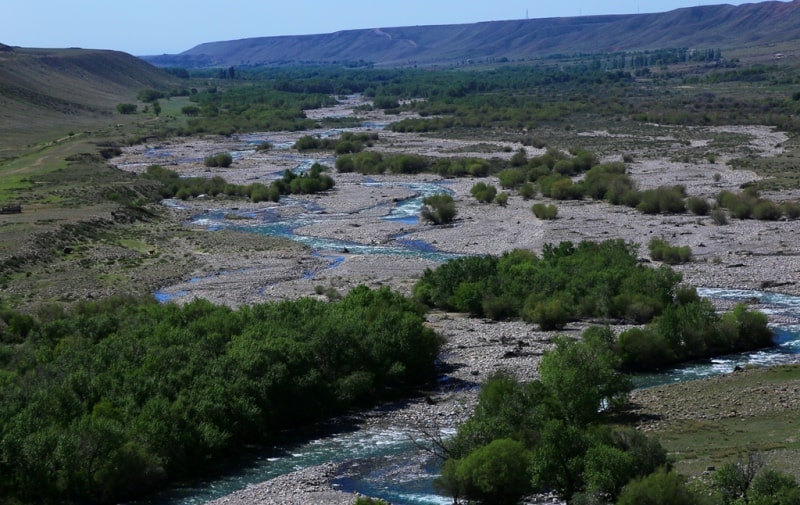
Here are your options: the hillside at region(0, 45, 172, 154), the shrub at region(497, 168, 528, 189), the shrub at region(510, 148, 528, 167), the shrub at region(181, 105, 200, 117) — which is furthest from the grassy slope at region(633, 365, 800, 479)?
the shrub at region(181, 105, 200, 117)

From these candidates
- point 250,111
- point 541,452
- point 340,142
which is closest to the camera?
point 541,452

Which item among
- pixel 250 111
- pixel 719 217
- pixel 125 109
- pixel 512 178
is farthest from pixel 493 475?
pixel 125 109

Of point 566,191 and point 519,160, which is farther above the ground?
point 519,160

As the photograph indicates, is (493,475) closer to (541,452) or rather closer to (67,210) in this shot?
(541,452)

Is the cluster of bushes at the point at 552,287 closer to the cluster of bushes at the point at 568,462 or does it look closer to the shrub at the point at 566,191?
the cluster of bushes at the point at 568,462

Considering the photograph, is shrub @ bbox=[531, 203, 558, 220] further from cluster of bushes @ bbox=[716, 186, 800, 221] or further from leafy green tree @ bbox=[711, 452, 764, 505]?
leafy green tree @ bbox=[711, 452, 764, 505]

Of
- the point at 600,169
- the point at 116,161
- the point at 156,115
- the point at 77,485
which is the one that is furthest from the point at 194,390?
the point at 156,115
